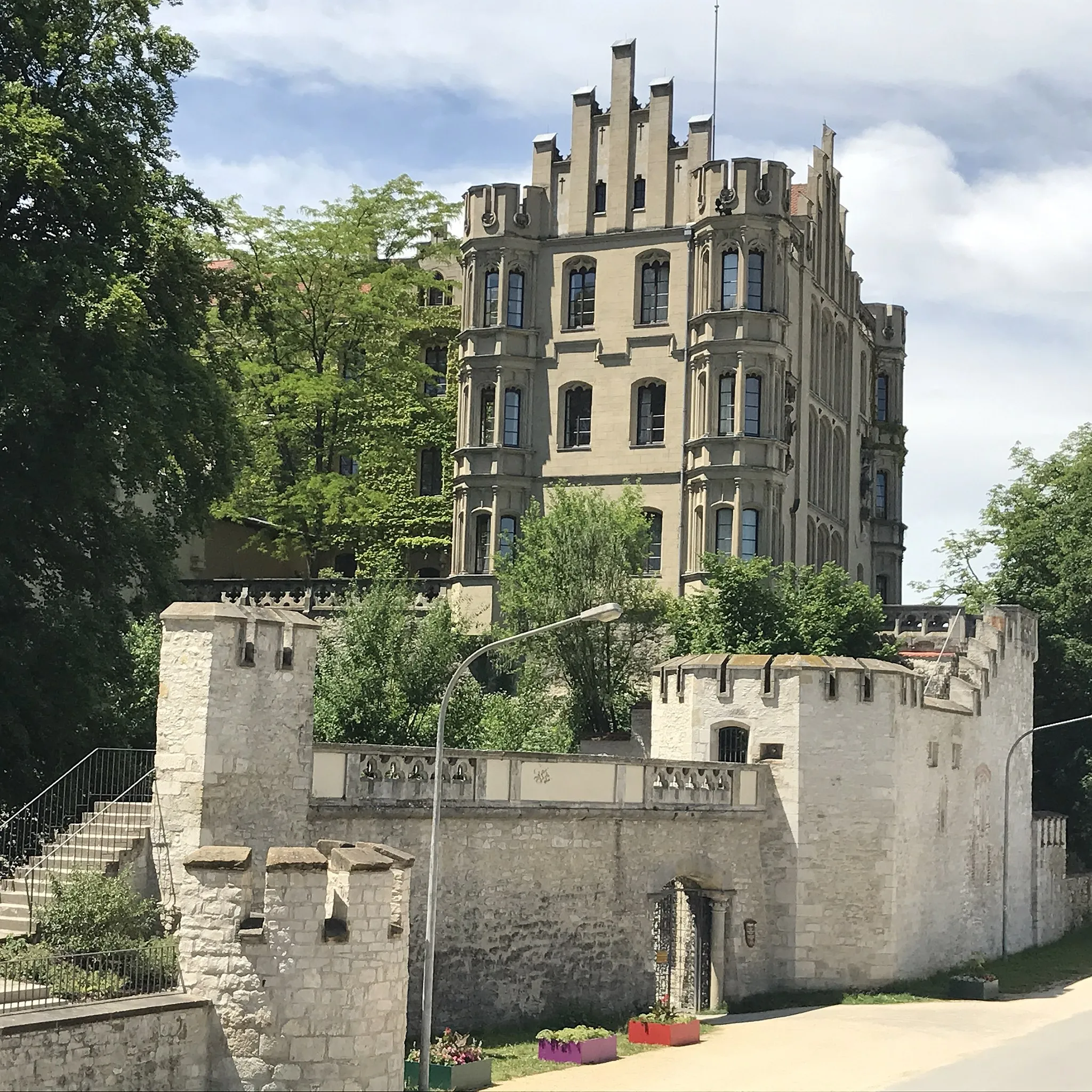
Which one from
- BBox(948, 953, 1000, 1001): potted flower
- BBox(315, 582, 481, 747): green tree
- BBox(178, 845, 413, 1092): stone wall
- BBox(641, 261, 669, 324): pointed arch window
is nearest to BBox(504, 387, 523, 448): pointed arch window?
BBox(641, 261, 669, 324): pointed arch window

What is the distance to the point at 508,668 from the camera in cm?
4806

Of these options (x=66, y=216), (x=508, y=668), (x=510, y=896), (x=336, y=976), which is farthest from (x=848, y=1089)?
(x=508, y=668)

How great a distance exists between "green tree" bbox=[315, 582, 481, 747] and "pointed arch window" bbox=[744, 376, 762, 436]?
1267 centimetres

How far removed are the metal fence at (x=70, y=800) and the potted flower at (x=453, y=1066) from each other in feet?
17.3

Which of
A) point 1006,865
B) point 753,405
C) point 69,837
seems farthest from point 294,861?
point 753,405

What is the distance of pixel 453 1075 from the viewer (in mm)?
23781

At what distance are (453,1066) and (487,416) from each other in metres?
32.5

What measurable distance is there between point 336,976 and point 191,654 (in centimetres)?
491

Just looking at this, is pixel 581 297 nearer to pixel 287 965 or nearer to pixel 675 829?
pixel 675 829

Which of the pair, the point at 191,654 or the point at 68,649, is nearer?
the point at 191,654

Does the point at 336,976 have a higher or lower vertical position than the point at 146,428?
lower

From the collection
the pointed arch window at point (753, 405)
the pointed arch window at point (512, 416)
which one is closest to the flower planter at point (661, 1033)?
the pointed arch window at point (753, 405)

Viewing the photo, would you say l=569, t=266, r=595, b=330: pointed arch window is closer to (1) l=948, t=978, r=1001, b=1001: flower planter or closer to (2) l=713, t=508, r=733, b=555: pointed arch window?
(2) l=713, t=508, r=733, b=555: pointed arch window

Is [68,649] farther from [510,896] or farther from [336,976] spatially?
[336,976]
